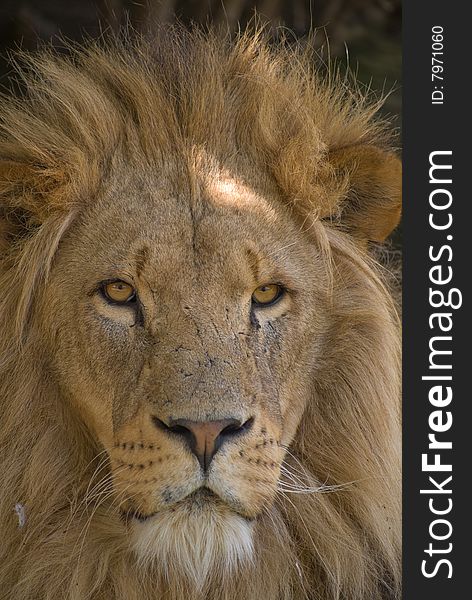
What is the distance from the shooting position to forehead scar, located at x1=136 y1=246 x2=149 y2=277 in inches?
116

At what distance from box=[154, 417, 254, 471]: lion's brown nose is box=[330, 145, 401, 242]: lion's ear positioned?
0.89 m

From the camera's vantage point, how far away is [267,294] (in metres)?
3.04

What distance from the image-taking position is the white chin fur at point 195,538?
2.77m

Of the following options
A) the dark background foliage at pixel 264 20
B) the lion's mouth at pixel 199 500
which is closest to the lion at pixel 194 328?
the lion's mouth at pixel 199 500

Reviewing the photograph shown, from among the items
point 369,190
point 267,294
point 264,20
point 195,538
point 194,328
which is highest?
point 264,20

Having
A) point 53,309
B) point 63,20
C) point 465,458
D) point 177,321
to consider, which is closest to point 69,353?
point 53,309

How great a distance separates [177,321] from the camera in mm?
2893

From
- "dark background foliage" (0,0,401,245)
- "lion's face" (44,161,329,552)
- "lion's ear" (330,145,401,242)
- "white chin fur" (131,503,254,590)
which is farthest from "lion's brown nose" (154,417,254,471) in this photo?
"dark background foliage" (0,0,401,245)

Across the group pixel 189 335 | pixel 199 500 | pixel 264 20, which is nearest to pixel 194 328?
pixel 189 335

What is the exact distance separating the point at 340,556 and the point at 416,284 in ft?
2.59

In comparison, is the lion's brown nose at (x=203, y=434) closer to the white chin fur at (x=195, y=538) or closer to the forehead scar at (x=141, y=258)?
the white chin fur at (x=195, y=538)

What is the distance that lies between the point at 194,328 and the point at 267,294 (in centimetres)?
27

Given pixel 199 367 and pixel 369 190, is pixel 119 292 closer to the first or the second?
pixel 199 367

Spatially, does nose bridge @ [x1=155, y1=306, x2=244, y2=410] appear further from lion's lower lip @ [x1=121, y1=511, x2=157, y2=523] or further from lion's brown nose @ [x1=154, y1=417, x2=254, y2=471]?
lion's lower lip @ [x1=121, y1=511, x2=157, y2=523]
